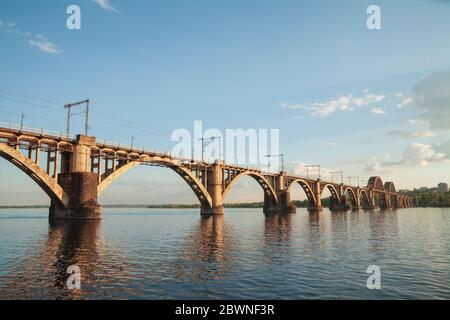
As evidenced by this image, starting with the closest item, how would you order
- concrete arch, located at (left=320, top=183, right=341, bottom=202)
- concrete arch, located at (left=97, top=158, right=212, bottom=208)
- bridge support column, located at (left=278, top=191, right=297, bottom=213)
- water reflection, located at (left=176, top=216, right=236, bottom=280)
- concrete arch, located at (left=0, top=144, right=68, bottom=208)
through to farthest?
1. water reflection, located at (left=176, top=216, right=236, bottom=280)
2. concrete arch, located at (left=0, top=144, right=68, bottom=208)
3. concrete arch, located at (left=97, top=158, right=212, bottom=208)
4. bridge support column, located at (left=278, top=191, right=297, bottom=213)
5. concrete arch, located at (left=320, top=183, right=341, bottom=202)

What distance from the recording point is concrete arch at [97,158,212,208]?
58.9 meters

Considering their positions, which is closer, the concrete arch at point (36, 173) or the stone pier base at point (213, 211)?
the concrete arch at point (36, 173)

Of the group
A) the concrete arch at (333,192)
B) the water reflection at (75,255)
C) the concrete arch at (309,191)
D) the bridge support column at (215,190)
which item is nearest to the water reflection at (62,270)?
the water reflection at (75,255)

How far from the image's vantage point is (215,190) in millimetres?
88562

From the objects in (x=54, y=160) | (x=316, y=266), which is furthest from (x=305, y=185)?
(x=316, y=266)

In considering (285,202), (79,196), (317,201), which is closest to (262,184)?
(285,202)

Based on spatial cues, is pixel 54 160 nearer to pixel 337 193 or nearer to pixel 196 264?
pixel 196 264

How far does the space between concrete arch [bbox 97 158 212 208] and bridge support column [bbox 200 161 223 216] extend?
4.31ft

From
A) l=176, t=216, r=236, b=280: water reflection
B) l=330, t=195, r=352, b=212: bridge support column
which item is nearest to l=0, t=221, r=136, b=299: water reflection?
l=176, t=216, r=236, b=280: water reflection

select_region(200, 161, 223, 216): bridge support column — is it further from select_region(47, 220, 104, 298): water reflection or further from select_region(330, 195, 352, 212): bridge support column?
select_region(330, 195, 352, 212): bridge support column

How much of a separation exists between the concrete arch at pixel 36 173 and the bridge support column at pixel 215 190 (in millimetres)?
41008

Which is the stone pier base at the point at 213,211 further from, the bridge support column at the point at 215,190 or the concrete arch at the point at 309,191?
the concrete arch at the point at 309,191

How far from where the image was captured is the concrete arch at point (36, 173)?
1815 inches
